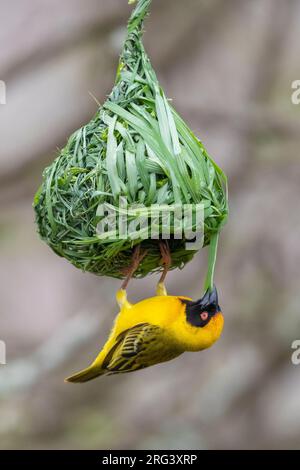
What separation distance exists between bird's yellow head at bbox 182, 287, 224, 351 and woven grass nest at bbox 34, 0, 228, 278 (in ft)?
0.60

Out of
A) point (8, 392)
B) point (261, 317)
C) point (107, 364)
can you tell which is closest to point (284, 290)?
point (261, 317)

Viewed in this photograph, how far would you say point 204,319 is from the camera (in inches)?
121

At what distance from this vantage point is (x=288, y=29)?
16.7 ft

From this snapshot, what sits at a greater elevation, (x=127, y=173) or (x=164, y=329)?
(x=127, y=173)

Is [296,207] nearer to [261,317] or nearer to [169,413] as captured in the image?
[261,317]

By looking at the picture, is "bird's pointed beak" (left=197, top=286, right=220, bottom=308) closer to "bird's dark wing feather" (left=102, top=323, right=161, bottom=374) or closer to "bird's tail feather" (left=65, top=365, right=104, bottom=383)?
"bird's dark wing feather" (left=102, top=323, right=161, bottom=374)

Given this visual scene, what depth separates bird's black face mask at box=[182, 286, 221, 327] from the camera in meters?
3.05

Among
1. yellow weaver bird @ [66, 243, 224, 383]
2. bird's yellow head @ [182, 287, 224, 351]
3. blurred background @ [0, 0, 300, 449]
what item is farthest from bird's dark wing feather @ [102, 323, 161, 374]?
blurred background @ [0, 0, 300, 449]

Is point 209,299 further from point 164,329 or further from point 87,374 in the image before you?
point 87,374

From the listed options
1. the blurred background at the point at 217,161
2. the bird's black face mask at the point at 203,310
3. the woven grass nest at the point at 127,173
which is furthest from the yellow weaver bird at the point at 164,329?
the blurred background at the point at 217,161

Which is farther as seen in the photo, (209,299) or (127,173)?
(209,299)

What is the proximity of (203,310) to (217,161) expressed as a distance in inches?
80.1

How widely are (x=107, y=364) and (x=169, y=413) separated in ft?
8.91

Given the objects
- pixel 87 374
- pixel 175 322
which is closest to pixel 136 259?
pixel 175 322
